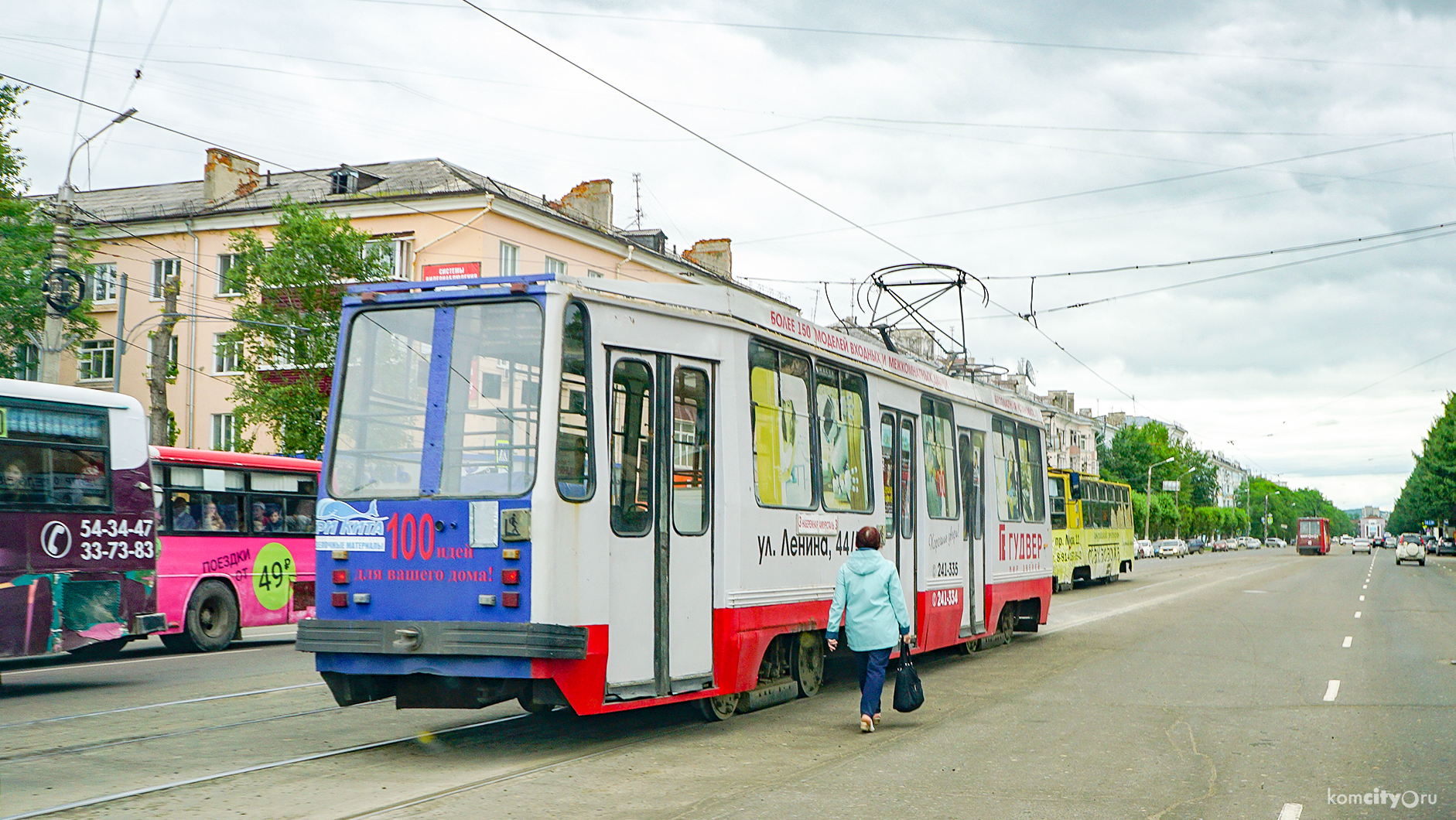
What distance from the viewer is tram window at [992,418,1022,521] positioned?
16656mm

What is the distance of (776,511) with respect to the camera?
1022cm

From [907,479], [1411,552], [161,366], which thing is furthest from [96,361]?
[1411,552]

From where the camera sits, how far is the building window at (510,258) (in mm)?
37906

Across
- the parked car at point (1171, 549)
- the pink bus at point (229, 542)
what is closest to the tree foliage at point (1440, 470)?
the parked car at point (1171, 549)

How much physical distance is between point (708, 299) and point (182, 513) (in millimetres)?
11789

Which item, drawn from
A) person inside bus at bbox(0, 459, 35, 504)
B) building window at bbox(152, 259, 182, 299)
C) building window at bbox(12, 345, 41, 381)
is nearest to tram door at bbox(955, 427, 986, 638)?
person inside bus at bbox(0, 459, 35, 504)

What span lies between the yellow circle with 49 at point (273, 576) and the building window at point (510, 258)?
18.8 meters

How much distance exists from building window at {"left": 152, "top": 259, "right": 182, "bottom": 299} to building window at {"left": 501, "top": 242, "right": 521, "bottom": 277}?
1215 centimetres

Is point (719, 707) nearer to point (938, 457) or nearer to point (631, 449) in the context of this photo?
point (631, 449)

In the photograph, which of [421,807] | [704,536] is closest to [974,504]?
[704,536]

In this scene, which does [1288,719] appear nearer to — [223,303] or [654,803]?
[654,803]

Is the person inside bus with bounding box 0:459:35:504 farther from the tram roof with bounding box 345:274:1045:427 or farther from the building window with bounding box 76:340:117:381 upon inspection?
the building window with bounding box 76:340:117:381

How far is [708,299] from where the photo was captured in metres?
9.61

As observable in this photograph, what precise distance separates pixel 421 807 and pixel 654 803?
131cm
